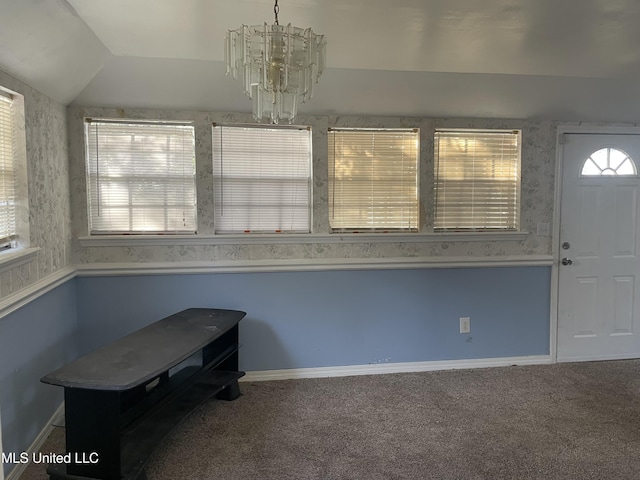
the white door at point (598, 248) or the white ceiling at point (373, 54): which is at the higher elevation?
the white ceiling at point (373, 54)

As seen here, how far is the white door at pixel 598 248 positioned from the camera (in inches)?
138

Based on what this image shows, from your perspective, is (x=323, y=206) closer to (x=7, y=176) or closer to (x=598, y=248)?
(x=7, y=176)

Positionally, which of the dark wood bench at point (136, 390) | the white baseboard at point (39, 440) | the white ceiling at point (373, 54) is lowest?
the white baseboard at point (39, 440)

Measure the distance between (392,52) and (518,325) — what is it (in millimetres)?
2279

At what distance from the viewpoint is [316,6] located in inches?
84.6

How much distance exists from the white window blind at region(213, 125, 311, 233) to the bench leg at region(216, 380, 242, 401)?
1.04 metres

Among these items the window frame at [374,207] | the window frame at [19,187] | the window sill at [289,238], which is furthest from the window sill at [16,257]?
the window frame at [374,207]

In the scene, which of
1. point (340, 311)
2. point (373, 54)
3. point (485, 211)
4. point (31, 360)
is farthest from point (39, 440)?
point (485, 211)

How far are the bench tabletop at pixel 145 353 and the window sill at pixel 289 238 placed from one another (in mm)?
505

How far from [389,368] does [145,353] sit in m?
1.85

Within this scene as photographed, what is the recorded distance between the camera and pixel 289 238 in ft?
10.5

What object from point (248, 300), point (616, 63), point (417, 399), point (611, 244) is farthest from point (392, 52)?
point (611, 244)

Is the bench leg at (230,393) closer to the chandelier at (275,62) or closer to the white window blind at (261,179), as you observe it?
the white window blind at (261,179)

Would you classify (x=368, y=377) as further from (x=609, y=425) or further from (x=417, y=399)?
(x=609, y=425)
